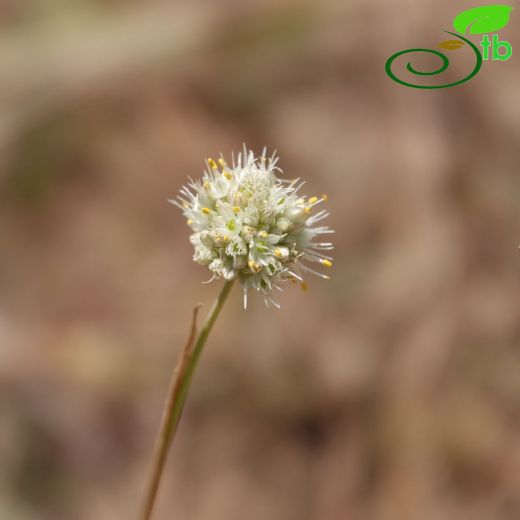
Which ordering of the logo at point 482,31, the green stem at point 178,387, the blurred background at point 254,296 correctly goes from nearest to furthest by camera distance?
the green stem at point 178,387 → the logo at point 482,31 → the blurred background at point 254,296

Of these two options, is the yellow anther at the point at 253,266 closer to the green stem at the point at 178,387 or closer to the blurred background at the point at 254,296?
the green stem at the point at 178,387

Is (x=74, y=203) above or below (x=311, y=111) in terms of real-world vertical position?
below

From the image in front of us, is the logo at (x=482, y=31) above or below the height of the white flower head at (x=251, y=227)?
above

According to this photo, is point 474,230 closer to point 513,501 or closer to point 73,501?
point 513,501

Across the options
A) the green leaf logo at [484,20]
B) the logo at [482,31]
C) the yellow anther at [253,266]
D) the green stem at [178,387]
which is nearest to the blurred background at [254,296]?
the logo at [482,31]

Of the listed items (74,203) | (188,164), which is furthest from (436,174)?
(74,203)

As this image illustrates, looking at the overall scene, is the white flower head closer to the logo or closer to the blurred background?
the logo

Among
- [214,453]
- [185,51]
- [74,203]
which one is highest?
[185,51]
